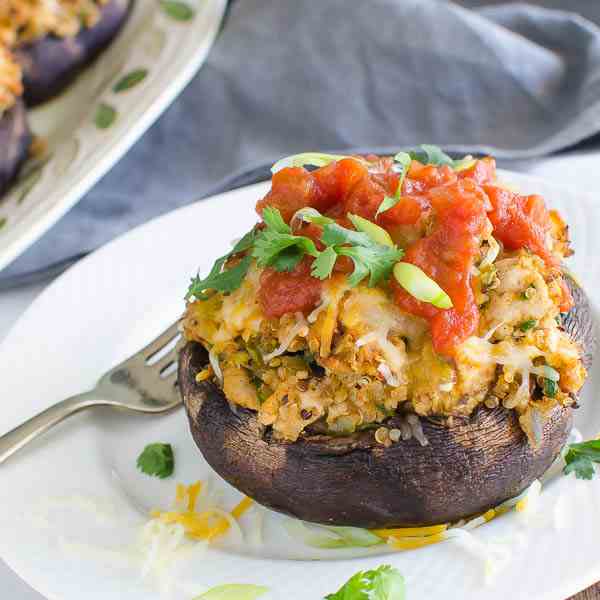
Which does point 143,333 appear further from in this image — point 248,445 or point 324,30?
point 324,30

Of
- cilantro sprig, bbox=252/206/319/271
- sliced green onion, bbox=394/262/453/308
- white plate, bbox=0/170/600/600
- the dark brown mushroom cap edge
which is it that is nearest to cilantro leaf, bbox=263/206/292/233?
cilantro sprig, bbox=252/206/319/271

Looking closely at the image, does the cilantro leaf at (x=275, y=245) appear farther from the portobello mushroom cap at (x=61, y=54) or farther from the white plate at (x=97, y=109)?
the portobello mushroom cap at (x=61, y=54)

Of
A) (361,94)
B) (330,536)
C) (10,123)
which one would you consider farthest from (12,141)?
(330,536)

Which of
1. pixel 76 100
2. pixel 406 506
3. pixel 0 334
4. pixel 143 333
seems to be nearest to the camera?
pixel 406 506

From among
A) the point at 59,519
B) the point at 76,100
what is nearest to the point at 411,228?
the point at 59,519

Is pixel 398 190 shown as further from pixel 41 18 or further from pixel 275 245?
pixel 41 18

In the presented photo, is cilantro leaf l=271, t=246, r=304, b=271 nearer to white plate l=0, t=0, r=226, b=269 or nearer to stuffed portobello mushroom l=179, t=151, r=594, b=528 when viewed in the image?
stuffed portobello mushroom l=179, t=151, r=594, b=528
